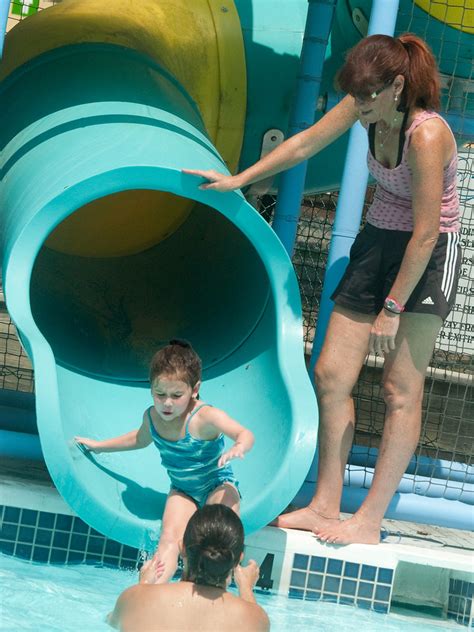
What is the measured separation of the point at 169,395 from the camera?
3602 millimetres

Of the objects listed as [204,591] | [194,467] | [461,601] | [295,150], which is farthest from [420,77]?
[461,601]

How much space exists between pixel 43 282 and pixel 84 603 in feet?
6.00

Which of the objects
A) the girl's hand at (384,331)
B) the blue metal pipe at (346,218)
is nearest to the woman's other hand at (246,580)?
the girl's hand at (384,331)

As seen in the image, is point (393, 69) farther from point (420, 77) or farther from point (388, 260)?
point (388, 260)

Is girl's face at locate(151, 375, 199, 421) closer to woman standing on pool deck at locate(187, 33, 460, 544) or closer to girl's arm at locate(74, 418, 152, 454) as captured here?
girl's arm at locate(74, 418, 152, 454)

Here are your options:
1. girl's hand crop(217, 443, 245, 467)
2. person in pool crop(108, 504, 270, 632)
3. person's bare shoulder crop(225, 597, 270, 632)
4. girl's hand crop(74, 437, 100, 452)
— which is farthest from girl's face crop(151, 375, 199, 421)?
person's bare shoulder crop(225, 597, 270, 632)

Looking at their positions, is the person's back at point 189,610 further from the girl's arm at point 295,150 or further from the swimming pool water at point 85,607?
the girl's arm at point 295,150

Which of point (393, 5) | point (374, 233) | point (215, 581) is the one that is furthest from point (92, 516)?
point (393, 5)

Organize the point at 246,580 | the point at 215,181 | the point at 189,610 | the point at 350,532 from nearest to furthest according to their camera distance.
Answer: the point at 189,610
the point at 246,580
the point at 215,181
the point at 350,532

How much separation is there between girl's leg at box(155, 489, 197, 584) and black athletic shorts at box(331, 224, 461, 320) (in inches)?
36.2

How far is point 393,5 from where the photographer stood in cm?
428

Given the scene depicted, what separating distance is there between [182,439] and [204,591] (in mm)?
843

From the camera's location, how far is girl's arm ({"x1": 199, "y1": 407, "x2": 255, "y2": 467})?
338 centimetres

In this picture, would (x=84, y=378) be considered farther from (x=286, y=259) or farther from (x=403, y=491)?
(x=403, y=491)
